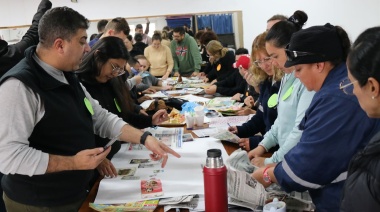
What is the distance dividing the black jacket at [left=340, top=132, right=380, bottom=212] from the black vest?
106cm

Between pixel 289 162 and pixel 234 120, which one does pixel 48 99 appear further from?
pixel 234 120

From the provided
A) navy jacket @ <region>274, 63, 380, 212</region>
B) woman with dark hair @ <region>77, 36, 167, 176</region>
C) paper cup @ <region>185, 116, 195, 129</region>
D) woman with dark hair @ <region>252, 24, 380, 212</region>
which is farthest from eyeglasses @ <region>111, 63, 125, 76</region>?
navy jacket @ <region>274, 63, 380, 212</region>

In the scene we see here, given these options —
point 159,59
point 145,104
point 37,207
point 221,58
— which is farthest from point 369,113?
point 159,59

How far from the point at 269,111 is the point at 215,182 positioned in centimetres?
110

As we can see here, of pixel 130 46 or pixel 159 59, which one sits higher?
pixel 130 46

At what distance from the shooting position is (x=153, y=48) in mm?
5715

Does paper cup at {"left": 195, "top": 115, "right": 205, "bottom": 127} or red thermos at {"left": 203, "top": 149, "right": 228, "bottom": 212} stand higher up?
red thermos at {"left": 203, "top": 149, "right": 228, "bottom": 212}

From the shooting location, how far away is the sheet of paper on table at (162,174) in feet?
4.74

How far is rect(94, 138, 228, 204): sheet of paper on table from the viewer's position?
1.44 meters

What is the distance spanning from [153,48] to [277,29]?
13.6 feet

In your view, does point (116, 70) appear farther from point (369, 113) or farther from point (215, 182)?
point (369, 113)

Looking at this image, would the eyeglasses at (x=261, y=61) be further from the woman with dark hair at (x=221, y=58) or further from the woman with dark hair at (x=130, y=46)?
the woman with dark hair at (x=221, y=58)

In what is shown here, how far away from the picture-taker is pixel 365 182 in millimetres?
855

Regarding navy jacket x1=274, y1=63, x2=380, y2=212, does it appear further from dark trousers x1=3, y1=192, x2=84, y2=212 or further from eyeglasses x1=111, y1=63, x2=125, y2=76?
eyeglasses x1=111, y1=63, x2=125, y2=76
